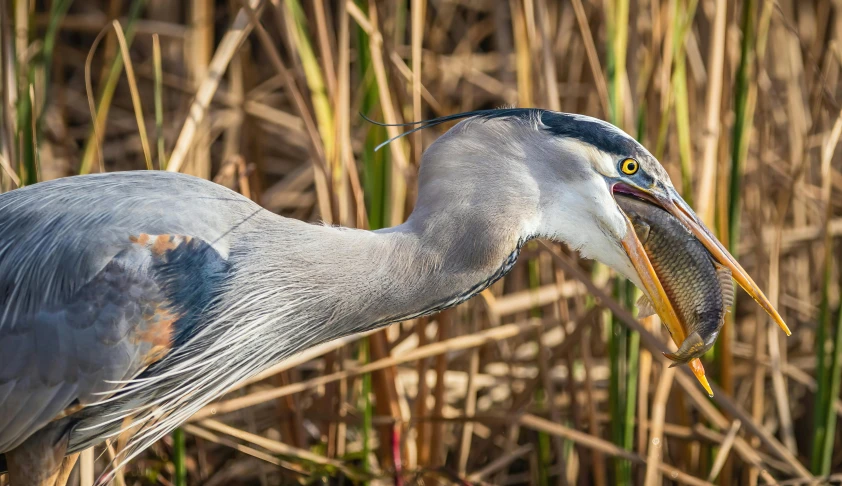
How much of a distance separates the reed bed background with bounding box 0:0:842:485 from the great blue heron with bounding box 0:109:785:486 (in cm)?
40

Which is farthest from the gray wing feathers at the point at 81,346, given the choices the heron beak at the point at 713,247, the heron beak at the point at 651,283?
the heron beak at the point at 713,247

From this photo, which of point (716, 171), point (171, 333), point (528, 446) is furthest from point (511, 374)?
Result: point (171, 333)

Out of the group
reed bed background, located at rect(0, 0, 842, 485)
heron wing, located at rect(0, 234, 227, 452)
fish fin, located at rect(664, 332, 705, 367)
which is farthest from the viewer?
reed bed background, located at rect(0, 0, 842, 485)

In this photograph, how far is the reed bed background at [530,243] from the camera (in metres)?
2.66

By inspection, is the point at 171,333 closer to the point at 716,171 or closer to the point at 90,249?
the point at 90,249

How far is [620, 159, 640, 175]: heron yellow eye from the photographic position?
199 cm

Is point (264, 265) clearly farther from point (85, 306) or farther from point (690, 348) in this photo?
point (690, 348)

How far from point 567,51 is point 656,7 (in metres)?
1.33

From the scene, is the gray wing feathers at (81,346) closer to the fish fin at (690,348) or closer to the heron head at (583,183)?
the heron head at (583,183)

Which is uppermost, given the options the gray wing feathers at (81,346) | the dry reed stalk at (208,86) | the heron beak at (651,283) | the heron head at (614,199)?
the dry reed stalk at (208,86)

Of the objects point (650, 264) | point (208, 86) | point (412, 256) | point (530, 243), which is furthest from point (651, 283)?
point (530, 243)

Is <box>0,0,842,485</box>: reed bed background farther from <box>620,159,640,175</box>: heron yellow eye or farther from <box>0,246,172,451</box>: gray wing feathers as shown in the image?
<box>620,159,640,175</box>: heron yellow eye

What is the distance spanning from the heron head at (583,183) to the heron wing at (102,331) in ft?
1.97

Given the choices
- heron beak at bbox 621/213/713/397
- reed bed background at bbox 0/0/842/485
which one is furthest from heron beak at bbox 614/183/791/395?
reed bed background at bbox 0/0/842/485
